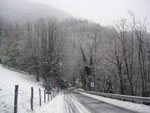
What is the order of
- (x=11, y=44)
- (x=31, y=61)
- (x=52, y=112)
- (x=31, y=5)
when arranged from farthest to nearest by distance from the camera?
1. (x=31, y=5)
2. (x=11, y=44)
3. (x=31, y=61)
4. (x=52, y=112)

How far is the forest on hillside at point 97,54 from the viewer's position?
24594 millimetres

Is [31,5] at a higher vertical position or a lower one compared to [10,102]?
higher

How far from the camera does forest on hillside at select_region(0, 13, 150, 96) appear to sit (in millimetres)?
24594

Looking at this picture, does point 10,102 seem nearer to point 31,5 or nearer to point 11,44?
point 11,44

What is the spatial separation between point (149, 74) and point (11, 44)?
1786 inches

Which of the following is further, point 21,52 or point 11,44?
point 11,44

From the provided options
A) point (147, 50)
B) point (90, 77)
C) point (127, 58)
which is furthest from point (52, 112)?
point (90, 77)

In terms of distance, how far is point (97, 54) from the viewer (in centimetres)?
3934

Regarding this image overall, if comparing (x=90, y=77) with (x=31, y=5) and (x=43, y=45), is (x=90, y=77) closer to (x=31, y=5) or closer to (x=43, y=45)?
(x=43, y=45)

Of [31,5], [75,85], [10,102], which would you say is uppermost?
[31,5]

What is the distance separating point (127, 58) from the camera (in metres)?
25.4

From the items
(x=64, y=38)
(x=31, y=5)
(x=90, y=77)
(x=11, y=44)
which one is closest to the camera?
(x=90, y=77)

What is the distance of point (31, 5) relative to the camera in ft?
586

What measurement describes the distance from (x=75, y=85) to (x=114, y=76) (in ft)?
227
